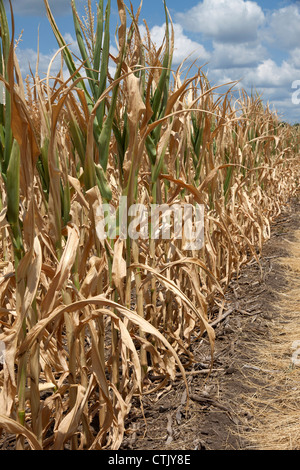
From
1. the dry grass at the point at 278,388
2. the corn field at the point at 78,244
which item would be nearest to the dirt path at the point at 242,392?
the dry grass at the point at 278,388

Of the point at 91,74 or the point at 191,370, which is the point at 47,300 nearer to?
the point at 91,74

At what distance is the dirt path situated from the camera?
5.82 feet

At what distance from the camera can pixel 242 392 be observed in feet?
6.99

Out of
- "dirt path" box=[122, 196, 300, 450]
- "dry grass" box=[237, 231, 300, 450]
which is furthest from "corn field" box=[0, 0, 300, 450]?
"dry grass" box=[237, 231, 300, 450]

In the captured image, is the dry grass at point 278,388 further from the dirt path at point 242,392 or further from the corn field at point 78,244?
the corn field at point 78,244

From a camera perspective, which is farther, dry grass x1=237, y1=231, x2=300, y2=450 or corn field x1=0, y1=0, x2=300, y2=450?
dry grass x1=237, y1=231, x2=300, y2=450

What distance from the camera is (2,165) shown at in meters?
1.11

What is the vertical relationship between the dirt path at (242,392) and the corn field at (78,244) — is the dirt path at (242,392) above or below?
below

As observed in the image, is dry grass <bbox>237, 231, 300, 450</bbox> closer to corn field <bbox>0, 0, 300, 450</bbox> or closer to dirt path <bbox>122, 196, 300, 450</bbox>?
dirt path <bbox>122, 196, 300, 450</bbox>

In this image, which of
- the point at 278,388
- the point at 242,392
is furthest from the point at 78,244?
the point at 278,388

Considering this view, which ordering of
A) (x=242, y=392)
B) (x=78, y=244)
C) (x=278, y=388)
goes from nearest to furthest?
(x=78, y=244) → (x=242, y=392) → (x=278, y=388)

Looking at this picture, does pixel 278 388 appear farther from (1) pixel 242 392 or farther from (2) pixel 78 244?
(2) pixel 78 244

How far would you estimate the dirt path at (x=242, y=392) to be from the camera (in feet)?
5.82
